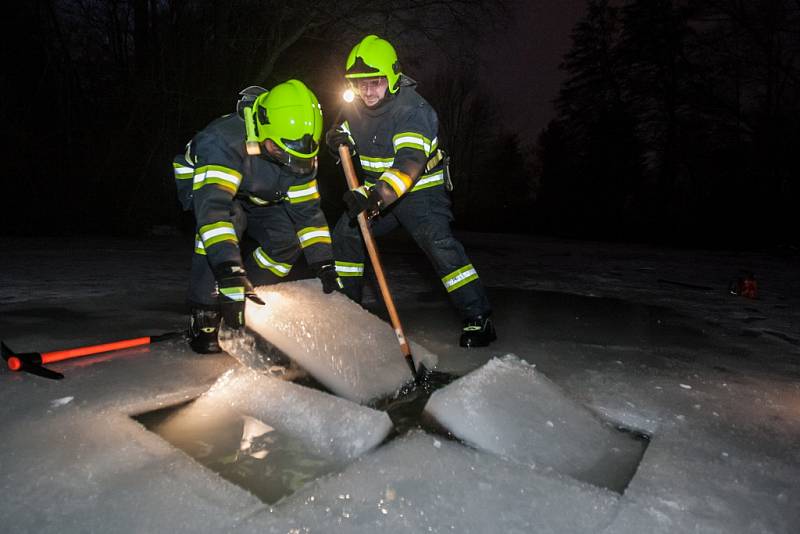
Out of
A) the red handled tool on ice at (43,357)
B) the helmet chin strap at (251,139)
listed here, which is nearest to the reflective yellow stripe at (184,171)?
the helmet chin strap at (251,139)

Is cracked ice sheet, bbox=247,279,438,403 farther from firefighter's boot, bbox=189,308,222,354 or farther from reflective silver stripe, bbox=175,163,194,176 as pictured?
reflective silver stripe, bbox=175,163,194,176

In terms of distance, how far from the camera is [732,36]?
1614 cm

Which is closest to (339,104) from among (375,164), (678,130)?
(375,164)

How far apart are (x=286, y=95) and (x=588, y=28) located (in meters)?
29.0

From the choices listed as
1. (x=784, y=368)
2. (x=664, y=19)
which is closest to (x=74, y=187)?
(x=784, y=368)

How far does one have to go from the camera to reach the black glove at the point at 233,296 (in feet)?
8.17

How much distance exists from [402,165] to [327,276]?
2.52 feet

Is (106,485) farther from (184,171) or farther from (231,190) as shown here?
(184,171)

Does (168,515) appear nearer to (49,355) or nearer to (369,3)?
(49,355)

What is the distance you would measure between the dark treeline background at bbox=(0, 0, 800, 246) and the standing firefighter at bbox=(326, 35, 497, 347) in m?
8.48

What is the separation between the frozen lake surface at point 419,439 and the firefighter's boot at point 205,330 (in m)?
0.08

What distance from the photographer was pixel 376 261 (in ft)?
9.36

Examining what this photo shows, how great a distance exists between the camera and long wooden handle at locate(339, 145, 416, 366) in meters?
2.74

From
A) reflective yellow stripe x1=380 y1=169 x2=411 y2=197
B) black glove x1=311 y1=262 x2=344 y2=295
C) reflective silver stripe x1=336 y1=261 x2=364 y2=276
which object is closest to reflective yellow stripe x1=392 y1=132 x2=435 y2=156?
reflective yellow stripe x1=380 y1=169 x2=411 y2=197
